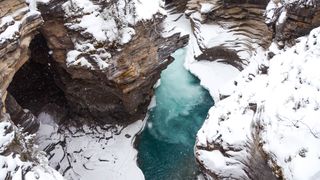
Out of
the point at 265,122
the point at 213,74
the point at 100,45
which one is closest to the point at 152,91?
the point at 213,74

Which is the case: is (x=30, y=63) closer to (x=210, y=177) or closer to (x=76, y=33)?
(x=76, y=33)

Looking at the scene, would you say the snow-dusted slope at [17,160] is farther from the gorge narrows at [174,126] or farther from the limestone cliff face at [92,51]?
the gorge narrows at [174,126]

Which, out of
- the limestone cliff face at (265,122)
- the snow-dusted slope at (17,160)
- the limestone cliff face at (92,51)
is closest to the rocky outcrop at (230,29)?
the limestone cliff face at (265,122)

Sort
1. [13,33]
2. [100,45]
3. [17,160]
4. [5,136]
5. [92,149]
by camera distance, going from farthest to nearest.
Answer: [92,149], [100,45], [13,33], [5,136], [17,160]

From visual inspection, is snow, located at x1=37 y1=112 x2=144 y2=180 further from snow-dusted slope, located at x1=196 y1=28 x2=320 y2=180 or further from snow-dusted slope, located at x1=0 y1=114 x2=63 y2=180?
snow-dusted slope, located at x1=0 y1=114 x2=63 y2=180

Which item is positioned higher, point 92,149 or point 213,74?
point 92,149

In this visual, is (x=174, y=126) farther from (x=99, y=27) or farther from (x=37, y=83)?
(x=37, y=83)

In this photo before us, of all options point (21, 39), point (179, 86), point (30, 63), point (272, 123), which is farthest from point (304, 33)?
point (30, 63)
